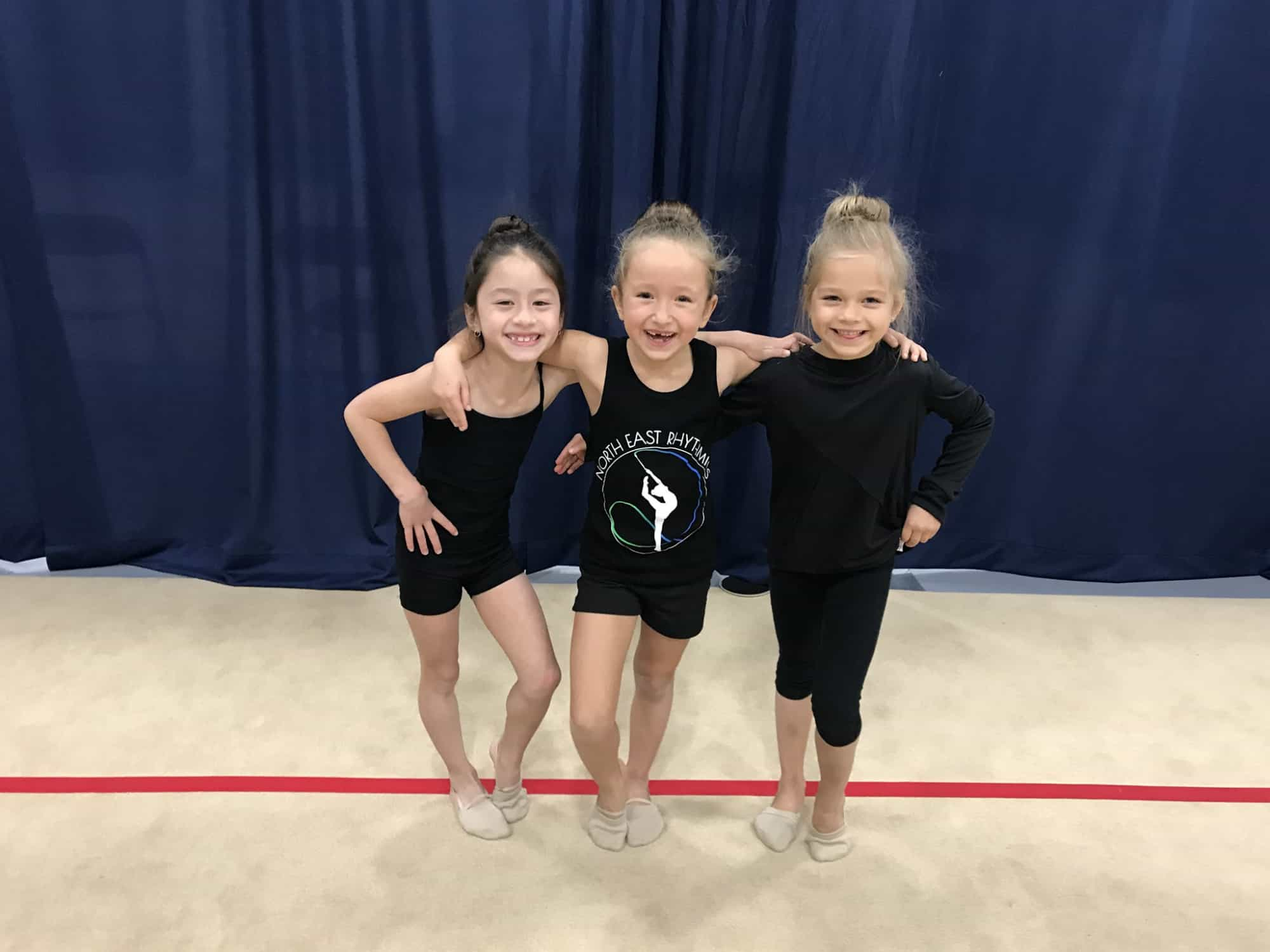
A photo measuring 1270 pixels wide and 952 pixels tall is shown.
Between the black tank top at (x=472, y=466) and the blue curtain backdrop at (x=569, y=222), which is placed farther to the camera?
the blue curtain backdrop at (x=569, y=222)

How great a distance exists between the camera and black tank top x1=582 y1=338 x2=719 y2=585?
1.34 metres

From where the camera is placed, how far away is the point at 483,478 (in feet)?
4.62

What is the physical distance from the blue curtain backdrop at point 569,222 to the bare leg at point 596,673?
1.16 metres

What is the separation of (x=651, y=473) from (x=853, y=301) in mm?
435

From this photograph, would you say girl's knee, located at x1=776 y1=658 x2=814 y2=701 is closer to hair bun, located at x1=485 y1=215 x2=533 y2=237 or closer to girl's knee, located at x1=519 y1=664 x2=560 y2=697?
girl's knee, located at x1=519 y1=664 x2=560 y2=697

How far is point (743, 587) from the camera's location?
2559 millimetres

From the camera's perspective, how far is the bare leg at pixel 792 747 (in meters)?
1.53

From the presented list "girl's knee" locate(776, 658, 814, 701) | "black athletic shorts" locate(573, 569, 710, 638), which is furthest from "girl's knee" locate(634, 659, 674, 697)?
"girl's knee" locate(776, 658, 814, 701)

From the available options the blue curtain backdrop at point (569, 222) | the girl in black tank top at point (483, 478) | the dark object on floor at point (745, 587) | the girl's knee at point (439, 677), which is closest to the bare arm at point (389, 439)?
the girl in black tank top at point (483, 478)

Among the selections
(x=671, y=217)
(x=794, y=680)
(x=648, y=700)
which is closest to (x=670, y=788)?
(x=648, y=700)

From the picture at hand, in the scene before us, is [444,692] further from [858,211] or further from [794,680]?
[858,211]

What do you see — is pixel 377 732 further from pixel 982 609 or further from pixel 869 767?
pixel 982 609

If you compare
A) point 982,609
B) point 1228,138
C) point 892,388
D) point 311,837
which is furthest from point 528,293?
point 1228,138

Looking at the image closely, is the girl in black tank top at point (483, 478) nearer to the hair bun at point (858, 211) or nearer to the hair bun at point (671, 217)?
the hair bun at point (671, 217)
